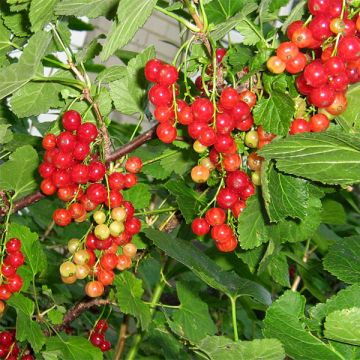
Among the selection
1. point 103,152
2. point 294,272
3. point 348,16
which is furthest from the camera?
point 294,272

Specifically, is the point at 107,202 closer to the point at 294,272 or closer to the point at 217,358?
the point at 217,358

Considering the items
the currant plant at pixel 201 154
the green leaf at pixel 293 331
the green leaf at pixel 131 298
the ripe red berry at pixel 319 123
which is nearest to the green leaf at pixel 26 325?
the currant plant at pixel 201 154

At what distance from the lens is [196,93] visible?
76cm

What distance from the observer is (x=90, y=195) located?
72 centimetres

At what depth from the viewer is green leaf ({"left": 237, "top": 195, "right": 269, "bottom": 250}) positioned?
708mm

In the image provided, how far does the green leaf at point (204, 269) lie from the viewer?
72 cm

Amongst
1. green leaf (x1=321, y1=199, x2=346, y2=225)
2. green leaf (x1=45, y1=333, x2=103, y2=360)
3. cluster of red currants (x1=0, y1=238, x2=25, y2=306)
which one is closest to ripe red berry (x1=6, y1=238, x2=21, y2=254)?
cluster of red currants (x1=0, y1=238, x2=25, y2=306)

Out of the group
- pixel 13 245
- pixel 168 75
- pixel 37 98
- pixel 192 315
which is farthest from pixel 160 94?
pixel 192 315

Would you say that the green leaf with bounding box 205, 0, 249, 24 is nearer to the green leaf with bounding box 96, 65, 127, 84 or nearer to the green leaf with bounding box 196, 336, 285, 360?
the green leaf with bounding box 96, 65, 127, 84

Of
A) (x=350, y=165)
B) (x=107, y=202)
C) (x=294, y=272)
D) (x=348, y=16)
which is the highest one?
(x=348, y=16)

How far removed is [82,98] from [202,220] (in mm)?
209

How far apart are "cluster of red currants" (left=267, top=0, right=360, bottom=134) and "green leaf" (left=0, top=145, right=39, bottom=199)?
38 cm

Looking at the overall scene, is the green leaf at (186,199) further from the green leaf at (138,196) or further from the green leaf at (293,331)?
the green leaf at (293,331)

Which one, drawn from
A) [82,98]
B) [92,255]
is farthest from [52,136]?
[92,255]
